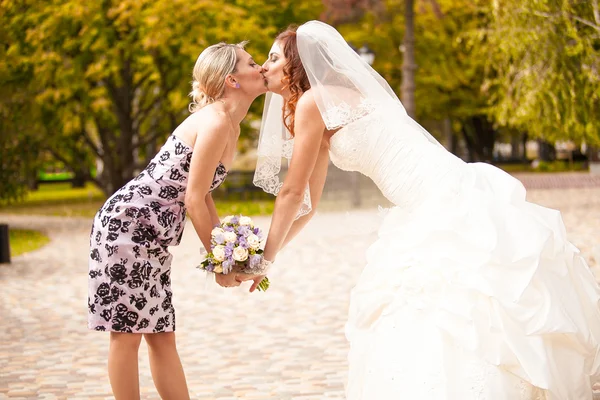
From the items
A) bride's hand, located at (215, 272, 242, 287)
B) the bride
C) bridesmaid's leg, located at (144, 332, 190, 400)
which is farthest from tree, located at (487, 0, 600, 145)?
bridesmaid's leg, located at (144, 332, 190, 400)

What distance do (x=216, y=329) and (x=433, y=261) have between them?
15.3 feet

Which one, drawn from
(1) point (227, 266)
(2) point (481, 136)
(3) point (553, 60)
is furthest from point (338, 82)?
(2) point (481, 136)

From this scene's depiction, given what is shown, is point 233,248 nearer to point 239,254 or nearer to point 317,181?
point 239,254

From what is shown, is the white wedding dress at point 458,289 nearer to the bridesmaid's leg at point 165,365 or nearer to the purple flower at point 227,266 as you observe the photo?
the purple flower at point 227,266

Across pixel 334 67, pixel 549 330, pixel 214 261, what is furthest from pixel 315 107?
pixel 549 330

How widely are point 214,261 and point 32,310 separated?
6.05 m

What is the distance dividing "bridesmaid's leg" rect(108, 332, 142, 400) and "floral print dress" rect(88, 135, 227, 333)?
0.09m

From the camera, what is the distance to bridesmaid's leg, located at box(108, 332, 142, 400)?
4.71 m

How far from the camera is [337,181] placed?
28.8 m

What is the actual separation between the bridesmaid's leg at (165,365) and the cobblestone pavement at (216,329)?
0.40 meters

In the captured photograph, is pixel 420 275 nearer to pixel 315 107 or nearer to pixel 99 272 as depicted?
pixel 315 107

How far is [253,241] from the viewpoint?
473 cm

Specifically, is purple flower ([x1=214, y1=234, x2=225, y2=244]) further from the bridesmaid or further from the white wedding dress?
the white wedding dress

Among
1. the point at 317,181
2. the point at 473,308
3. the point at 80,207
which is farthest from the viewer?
the point at 80,207
